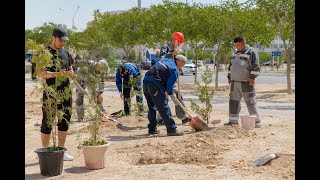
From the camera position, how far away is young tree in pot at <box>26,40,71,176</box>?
5723 millimetres

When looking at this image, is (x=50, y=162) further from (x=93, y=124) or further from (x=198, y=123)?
(x=198, y=123)

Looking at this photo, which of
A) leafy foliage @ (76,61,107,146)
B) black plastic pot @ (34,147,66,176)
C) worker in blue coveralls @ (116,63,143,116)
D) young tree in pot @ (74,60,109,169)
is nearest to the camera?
black plastic pot @ (34,147,66,176)

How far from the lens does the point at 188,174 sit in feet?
18.7

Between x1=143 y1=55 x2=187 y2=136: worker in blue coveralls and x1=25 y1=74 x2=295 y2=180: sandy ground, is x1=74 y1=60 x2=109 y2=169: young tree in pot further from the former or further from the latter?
x1=143 y1=55 x2=187 y2=136: worker in blue coveralls

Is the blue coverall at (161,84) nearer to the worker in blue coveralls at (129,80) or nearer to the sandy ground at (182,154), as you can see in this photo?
the sandy ground at (182,154)

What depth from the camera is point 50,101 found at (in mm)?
5977

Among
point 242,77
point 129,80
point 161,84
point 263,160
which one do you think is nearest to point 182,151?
Result: point 263,160

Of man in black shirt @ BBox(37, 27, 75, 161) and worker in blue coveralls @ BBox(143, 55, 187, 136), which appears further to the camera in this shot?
worker in blue coveralls @ BBox(143, 55, 187, 136)

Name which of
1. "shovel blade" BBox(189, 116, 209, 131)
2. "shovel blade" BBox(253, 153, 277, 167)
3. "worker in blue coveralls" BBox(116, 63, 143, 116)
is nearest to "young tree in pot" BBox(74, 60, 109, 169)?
"shovel blade" BBox(253, 153, 277, 167)

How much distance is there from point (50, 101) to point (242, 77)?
15.3 ft

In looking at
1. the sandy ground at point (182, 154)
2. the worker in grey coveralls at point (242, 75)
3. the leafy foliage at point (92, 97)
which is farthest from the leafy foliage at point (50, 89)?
the worker in grey coveralls at point (242, 75)
